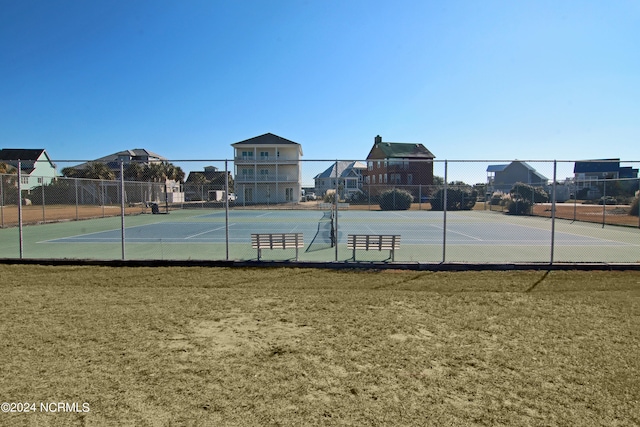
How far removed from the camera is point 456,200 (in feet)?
124

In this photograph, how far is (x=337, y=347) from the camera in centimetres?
484

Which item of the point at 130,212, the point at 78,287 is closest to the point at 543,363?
the point at 78,287

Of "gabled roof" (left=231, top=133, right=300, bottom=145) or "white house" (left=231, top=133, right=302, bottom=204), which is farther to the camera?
"gabled roof" (left=231, top=133, right=300, bottom=145)

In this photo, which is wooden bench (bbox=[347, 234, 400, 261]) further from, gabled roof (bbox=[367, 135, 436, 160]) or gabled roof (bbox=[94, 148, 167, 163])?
gabled roof (bbox=[367, 135, 436, 160])

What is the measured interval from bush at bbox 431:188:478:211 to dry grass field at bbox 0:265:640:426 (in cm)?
2972

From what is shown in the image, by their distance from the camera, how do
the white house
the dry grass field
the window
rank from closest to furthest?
the dry grass field, the window, the white house

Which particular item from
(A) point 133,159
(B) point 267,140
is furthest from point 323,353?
(B) point 267,140

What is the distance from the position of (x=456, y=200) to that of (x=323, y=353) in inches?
1408

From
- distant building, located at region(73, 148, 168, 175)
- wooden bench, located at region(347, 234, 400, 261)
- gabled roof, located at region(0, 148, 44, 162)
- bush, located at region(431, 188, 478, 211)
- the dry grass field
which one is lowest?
the dry grass field

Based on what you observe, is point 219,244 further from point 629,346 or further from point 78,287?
point 629,346

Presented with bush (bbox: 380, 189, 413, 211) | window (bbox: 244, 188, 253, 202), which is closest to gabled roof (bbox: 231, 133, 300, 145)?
window (bbox: 244, 188, 253, 202)

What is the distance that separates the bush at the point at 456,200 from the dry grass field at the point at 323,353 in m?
29.7

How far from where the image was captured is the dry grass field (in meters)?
3.42

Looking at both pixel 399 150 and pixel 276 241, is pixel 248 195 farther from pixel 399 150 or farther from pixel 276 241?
pixel 276 241
